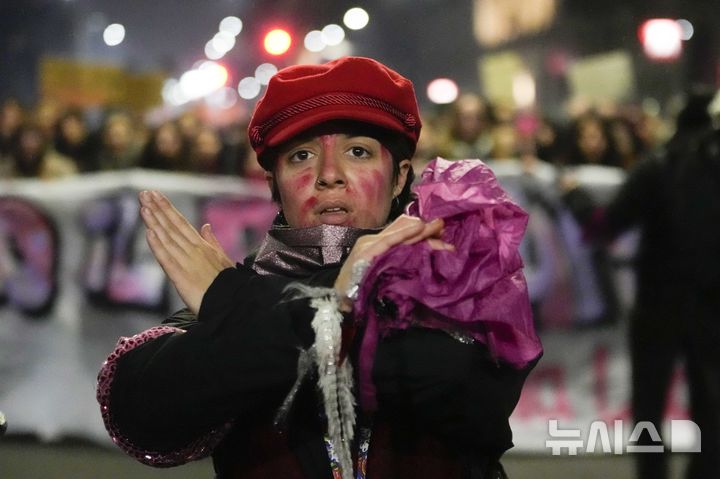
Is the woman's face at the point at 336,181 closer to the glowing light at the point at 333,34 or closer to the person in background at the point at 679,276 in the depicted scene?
the person in background at the point at 679,276

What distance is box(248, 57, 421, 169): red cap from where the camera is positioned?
6.64ft

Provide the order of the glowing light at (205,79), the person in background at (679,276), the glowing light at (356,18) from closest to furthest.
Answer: the person in background at (679,276) → the glowing light at (356,18) → the glowing light at (205,79)

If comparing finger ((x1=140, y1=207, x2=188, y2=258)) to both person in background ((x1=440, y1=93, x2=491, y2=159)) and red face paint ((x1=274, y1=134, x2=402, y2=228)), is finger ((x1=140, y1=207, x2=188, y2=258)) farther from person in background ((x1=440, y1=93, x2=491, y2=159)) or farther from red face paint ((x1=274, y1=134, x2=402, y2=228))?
person in background ((x1=440, y1=93, x2=491, y2=159))

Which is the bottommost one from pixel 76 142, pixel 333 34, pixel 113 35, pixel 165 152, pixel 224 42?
pixel 165 152

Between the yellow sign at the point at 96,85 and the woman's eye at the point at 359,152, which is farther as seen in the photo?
the yellow sign at the point at 96,85

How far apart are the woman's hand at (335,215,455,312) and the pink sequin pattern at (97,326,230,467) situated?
0.35m

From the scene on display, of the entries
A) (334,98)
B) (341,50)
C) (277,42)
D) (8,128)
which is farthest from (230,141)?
(277,42)

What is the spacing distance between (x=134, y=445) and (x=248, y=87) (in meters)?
37.8

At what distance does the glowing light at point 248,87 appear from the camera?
35.1 meters

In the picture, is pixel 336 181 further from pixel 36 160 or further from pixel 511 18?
pixel 511 18

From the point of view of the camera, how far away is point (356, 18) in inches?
790

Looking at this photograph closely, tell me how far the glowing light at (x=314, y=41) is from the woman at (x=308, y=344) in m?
17.6

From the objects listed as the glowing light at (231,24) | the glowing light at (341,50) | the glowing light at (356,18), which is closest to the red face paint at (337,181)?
the glowing light at (341,50)

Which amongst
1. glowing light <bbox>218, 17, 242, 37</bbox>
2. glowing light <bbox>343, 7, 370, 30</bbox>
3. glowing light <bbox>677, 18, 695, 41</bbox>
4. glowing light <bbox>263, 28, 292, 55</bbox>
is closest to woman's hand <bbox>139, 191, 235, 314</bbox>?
glowing light <bbox>677, 18, 695, 41</bbox>
